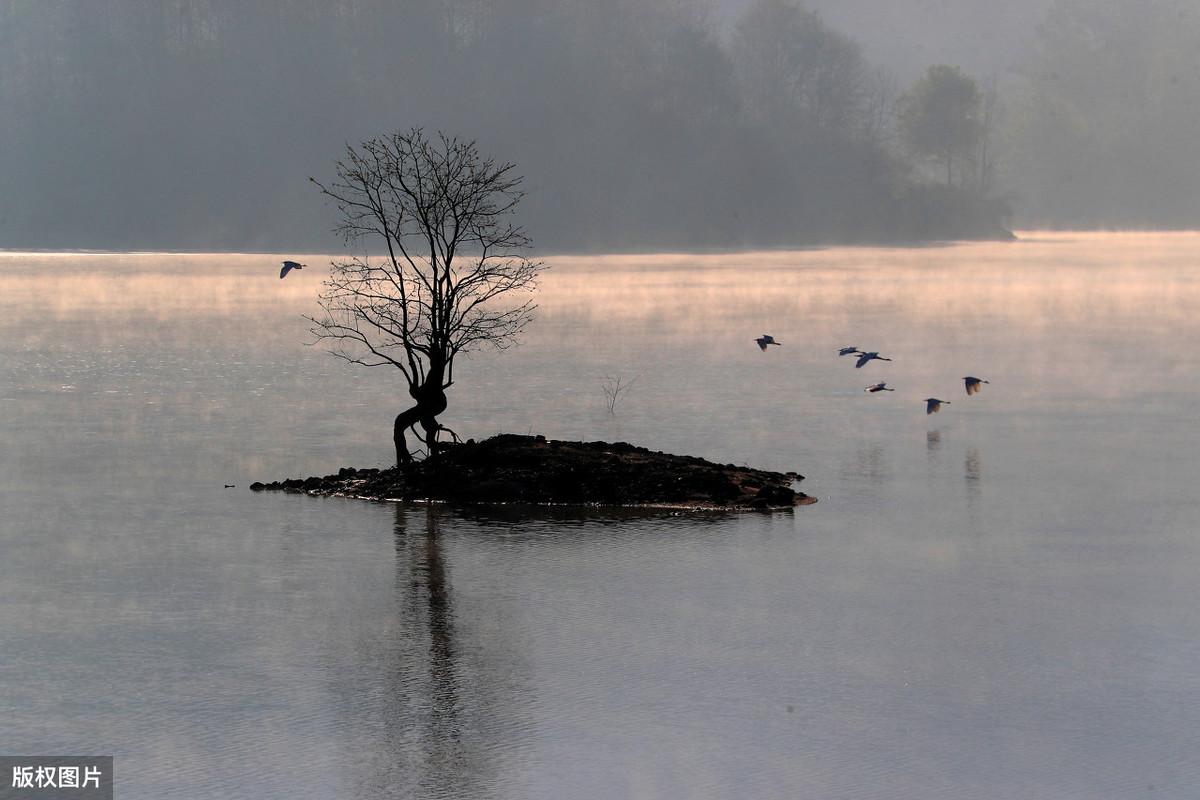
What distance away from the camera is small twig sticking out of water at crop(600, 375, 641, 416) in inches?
1098

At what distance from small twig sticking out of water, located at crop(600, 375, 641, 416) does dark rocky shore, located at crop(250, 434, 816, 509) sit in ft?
21.4

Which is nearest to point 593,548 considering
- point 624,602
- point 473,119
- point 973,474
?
point 624,602

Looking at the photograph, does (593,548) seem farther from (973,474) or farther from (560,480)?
(973,474)

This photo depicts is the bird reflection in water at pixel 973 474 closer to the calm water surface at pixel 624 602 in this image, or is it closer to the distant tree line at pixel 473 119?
the calm water surface at pixel 624 602

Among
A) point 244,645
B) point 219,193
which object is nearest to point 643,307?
point 244,645

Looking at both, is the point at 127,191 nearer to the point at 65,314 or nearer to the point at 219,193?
the point at 219,193

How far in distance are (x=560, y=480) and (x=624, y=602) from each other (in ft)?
16.2

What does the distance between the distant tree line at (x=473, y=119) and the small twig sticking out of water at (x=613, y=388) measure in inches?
3525

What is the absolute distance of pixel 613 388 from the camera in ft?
101

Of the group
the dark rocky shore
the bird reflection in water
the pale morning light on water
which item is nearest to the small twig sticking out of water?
the pale morning light on water

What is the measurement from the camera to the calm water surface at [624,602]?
35.1ft

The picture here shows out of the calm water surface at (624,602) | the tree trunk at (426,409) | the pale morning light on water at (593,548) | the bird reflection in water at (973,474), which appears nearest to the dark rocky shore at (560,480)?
the pale morning light on water at (593,548)

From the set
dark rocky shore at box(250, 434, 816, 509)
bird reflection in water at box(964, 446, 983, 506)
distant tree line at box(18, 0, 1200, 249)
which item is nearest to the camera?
dark rocky shore at box(250, 434, 816, 509)

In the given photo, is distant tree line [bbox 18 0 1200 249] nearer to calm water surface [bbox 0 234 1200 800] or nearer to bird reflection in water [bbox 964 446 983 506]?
calm water surface [bbox 0 234 1200 800]
